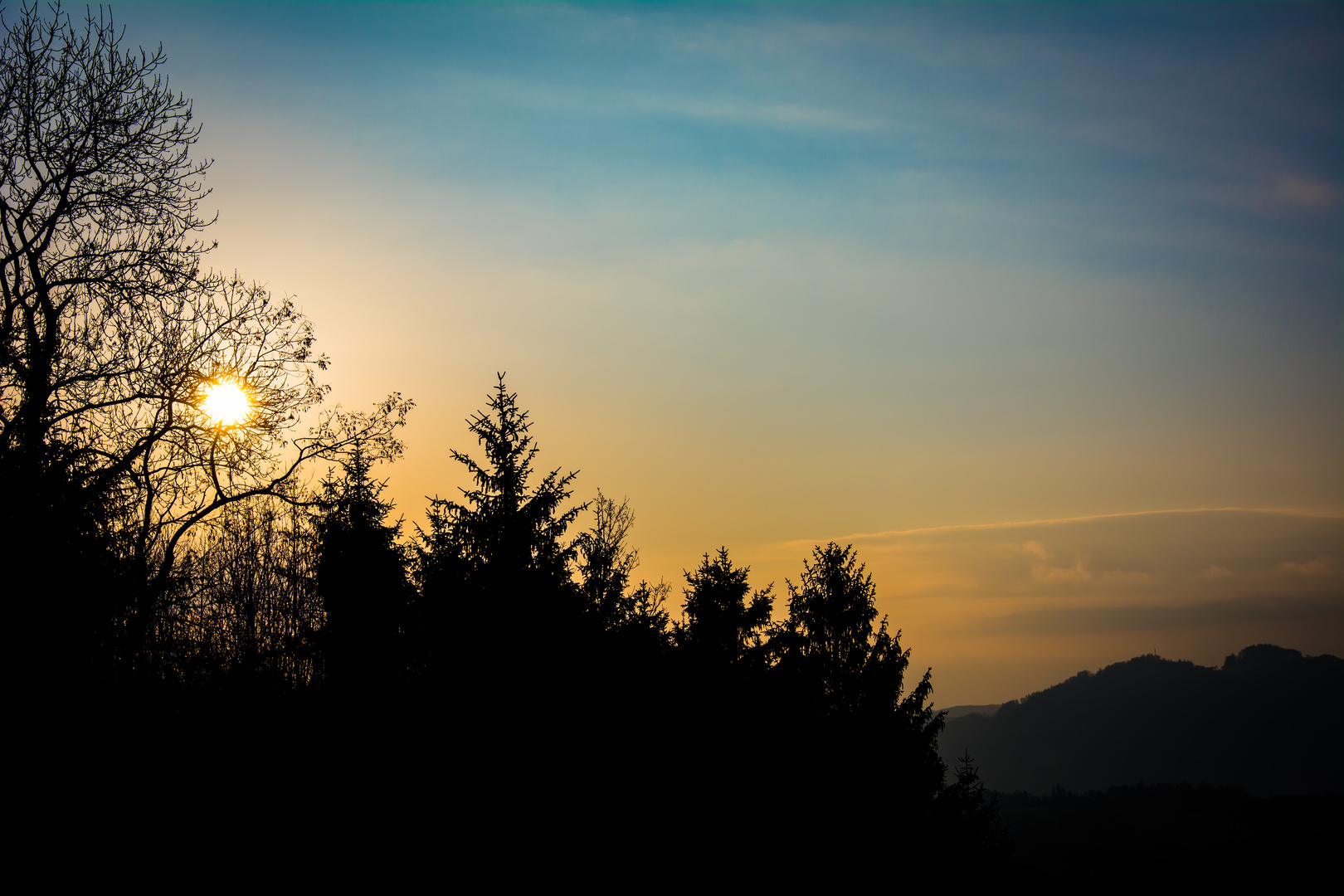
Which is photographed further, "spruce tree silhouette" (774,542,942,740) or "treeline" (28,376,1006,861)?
"spruce tree silhouette" (774,542,942,740)

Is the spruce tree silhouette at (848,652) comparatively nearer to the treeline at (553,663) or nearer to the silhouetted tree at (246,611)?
the treeline at (553,663)

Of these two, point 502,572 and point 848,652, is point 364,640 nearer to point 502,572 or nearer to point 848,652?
point 502,572

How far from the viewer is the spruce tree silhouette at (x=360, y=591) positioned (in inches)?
1134

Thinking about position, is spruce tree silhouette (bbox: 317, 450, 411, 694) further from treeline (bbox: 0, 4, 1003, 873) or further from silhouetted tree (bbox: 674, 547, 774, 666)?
silhouetted tree (bbox: 674, 547, 774, 666)

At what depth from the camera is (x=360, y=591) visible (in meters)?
30.2

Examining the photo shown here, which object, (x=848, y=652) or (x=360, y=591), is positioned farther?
(x=848, y=652)

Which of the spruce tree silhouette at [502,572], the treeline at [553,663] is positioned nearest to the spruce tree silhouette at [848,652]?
the treeline at [553,663]

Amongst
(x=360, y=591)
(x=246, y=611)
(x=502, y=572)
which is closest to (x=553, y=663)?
(x=502, y=572)

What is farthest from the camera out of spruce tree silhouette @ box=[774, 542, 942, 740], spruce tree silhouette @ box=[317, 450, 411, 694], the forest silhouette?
spruce tree silhouette @ box=[774, 542, 942, 740]

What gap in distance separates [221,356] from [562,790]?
13382mm

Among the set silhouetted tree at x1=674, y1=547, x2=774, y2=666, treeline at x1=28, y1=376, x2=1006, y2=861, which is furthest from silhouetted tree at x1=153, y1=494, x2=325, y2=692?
silhouetted tree at x1=674, y1=547, x2=774, y2=666

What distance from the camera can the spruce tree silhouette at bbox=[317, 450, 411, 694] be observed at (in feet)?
94.5

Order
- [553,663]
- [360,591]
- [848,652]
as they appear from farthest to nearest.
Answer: [848,652], [360,591], [553,663]

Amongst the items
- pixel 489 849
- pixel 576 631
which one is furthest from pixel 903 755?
pixel 489 849
